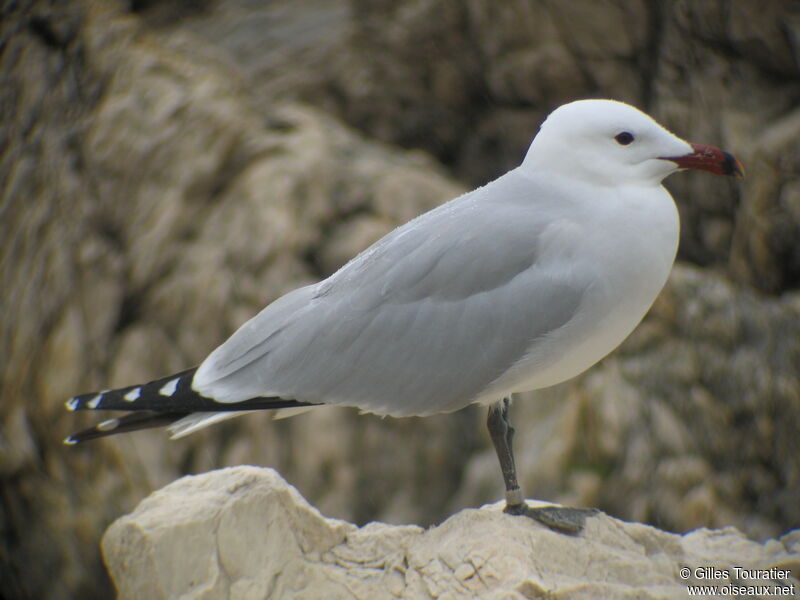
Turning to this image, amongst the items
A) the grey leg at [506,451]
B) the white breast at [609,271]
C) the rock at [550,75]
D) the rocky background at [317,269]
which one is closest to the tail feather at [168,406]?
the grey leg at [506,451]

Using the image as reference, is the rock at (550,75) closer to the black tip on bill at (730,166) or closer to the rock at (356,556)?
the black tip on bill at (730,166)

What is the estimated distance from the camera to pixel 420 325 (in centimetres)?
232

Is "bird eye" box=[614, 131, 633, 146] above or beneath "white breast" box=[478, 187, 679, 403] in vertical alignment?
above

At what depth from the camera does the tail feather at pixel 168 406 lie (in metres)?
2.30

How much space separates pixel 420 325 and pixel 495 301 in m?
0.20

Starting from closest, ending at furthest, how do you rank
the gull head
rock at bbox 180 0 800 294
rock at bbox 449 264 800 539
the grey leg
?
the gull head < the grey leg < rock at bbox 449 264 800 539 < rock at bbox 180 0 800 294

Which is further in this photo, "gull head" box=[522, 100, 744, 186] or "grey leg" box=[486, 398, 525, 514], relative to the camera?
"grey leg" box=[486, 398, 525, 514]

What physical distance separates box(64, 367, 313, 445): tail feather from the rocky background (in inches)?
74.0

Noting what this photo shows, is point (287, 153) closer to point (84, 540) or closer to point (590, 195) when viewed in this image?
point (84, 540)

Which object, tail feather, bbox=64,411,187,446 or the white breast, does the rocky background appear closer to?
the white breast

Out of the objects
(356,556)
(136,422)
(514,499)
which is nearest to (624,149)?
(514,499)

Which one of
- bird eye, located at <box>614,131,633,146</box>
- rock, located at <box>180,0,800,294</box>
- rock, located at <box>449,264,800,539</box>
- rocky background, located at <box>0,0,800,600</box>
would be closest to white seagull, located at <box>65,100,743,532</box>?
bird eye, located at <box>614,131,633,146</box>

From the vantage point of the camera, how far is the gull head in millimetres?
2248

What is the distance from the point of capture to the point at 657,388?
4098mm
